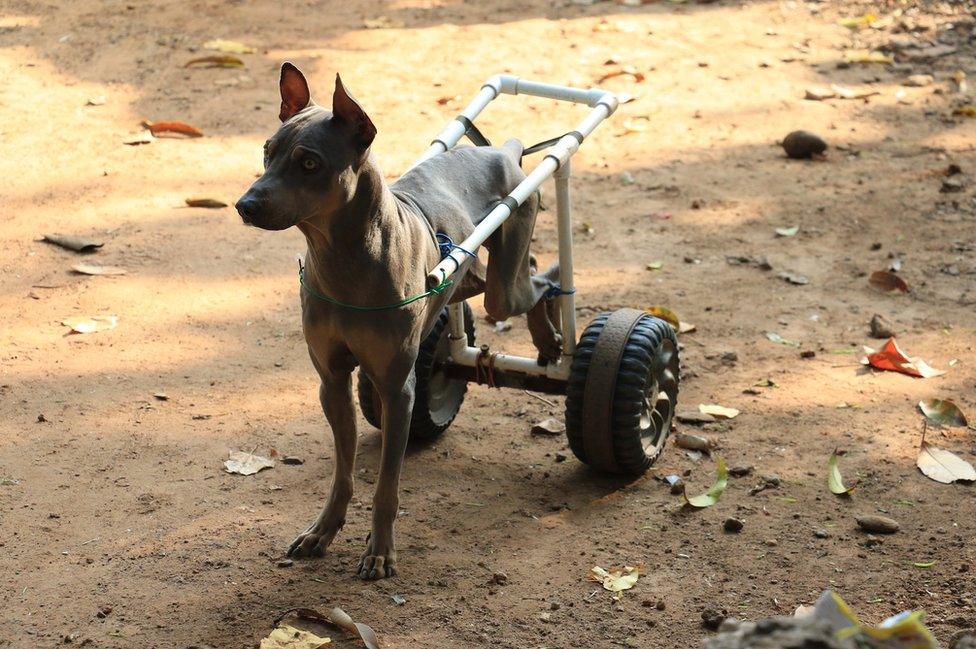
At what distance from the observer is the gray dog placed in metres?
3.57

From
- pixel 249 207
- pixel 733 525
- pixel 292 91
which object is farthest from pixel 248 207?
pixel 733 525

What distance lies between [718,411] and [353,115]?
2.71 m

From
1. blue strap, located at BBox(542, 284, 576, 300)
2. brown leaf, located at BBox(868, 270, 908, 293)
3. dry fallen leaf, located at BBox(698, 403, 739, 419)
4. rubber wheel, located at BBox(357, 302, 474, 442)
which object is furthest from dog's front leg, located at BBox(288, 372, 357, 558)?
brown leaf, located at BBox(868, 270, 908, 293)

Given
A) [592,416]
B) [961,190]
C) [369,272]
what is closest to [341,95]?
[369,272]

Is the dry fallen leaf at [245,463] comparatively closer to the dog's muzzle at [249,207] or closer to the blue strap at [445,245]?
the blue strap at [445,245]

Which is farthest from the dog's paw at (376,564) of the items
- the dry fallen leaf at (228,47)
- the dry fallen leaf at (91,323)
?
the dry fallen leaf at (228,47)

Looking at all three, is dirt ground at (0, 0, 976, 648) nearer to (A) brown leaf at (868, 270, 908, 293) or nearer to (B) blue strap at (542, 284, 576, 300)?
(A) brown leaf at (868, 270, 908, 293)

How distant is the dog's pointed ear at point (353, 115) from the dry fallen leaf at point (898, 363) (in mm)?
3378

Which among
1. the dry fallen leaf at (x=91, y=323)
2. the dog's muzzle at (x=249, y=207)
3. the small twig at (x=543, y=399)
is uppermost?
the dog's muzzle at (x=249, y=207)

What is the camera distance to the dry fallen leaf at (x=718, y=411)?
554cm

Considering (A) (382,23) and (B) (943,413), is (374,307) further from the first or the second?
(A) (382,23)

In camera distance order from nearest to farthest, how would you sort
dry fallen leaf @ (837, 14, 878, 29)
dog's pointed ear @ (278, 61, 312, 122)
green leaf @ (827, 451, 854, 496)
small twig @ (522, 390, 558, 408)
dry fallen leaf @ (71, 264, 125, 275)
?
1. dog's pointed ear @ (278, 61, 312, 122)
2. green leaf @ (827, 451, 854, 496)
3. small twig @ (522, 390, 558, 408)
4. dry fallen leaf @ (71, 264, 125, 275)
5. dry fallen leaf @ (837, 14, 878, 29)

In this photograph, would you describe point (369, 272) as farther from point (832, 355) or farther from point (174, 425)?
point (832, 355)

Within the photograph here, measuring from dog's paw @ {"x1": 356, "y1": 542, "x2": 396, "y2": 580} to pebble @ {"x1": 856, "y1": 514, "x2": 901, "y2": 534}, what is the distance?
187cm
